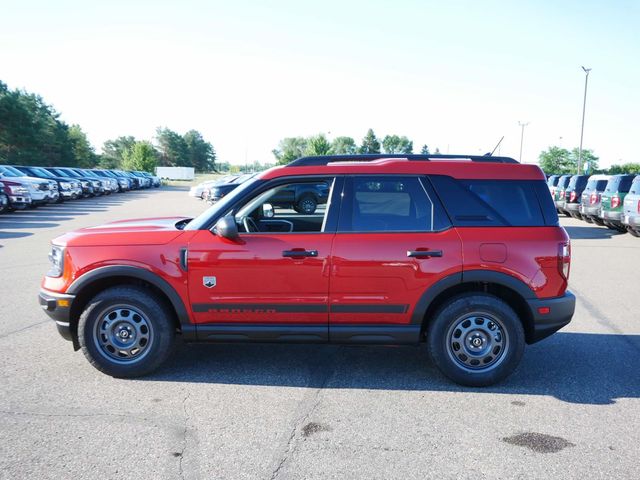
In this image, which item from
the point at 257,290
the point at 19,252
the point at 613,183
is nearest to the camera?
the point at 257,290

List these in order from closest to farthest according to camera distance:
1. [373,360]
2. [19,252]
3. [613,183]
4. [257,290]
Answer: [257,290] < [373,360] < [19,252] < [613,183]

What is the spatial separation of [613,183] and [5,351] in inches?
658

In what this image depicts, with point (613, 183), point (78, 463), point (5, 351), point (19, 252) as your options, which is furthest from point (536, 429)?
point (613, 183)

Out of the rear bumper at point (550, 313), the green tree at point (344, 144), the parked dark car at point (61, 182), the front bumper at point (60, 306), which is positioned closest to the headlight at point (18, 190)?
the parked dark car at point (61, 182)

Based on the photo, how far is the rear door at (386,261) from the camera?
4293mm

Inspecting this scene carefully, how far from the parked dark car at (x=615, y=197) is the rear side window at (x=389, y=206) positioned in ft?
44.2

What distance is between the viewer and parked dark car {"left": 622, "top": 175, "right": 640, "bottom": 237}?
46.1 ft

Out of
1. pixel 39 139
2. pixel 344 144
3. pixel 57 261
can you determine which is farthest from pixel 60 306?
pixel 344 144

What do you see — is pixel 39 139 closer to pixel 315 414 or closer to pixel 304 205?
pixel 304 205

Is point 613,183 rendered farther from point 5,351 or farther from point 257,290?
point 5,351

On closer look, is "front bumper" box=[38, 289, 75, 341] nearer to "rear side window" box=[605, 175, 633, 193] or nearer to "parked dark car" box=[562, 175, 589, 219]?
"rear side window" box=[605, 175, 633, 193]

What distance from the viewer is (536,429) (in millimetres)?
3674

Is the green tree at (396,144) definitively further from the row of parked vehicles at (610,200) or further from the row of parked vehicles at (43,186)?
the row of parked vehicles at (610,200)

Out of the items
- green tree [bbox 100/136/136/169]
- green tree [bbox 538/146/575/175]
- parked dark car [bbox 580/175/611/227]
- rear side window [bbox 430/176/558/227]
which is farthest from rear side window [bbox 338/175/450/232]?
green tree [bbox 100/136/136/169]
